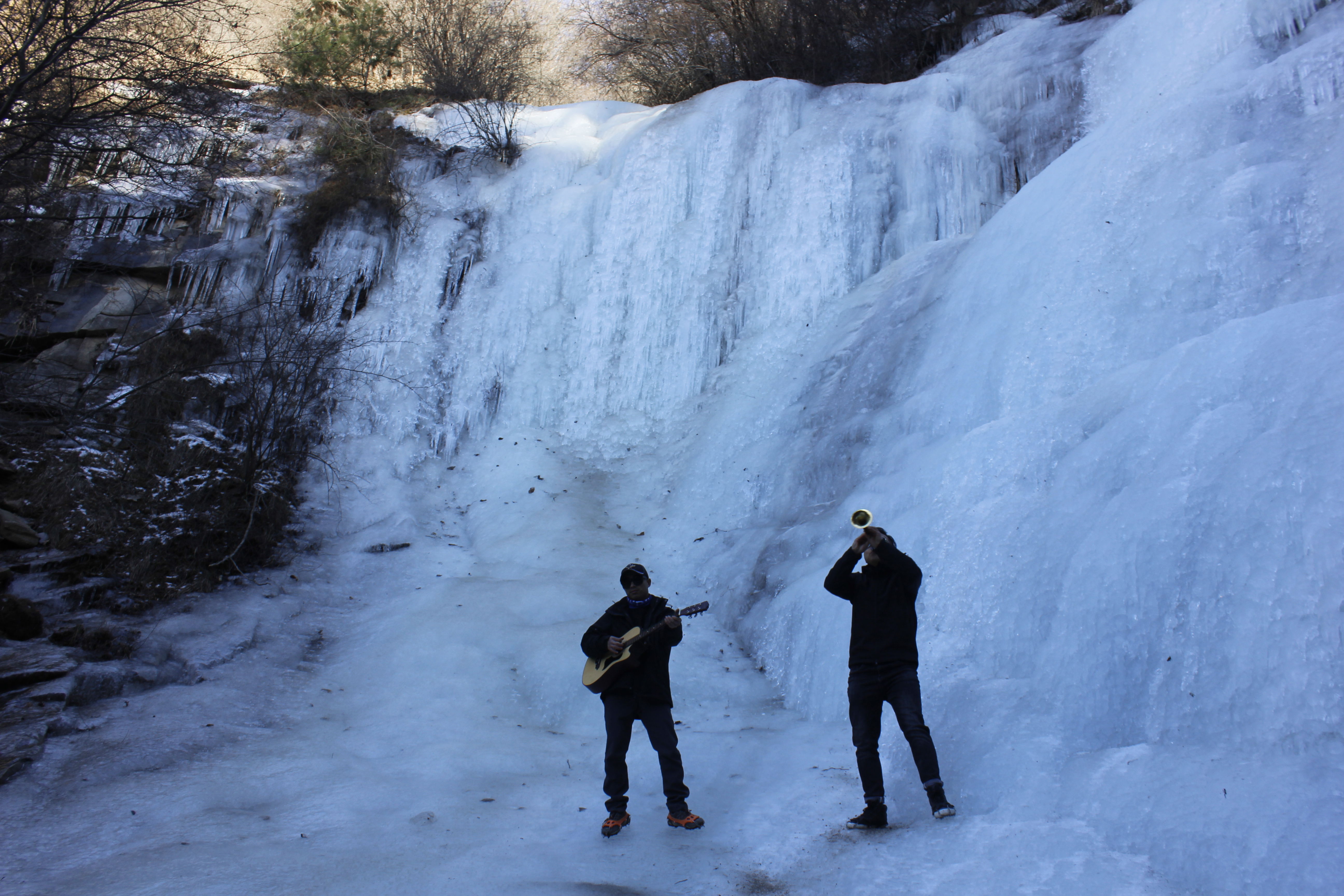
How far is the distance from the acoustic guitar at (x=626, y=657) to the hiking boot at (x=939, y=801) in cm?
120

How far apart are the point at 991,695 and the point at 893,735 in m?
0.51

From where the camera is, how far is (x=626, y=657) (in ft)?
13.1

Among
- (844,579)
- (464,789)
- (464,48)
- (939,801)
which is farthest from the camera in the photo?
(464,48)

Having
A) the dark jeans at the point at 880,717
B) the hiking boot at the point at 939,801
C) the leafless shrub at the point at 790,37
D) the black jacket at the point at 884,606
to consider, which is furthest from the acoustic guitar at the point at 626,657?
the leafless shrub at the point at 790,37

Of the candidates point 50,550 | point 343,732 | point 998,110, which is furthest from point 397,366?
point 998,110

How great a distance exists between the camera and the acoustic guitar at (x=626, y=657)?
4000mm

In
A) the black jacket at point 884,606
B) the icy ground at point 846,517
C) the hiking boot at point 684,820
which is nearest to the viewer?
the icy ground at point 846,517

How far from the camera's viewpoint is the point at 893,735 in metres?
4.25

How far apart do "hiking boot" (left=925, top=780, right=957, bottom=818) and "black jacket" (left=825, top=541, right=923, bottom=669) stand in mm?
478

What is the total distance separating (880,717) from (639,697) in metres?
1.10

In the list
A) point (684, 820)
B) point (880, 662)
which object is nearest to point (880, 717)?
point (880, 662)

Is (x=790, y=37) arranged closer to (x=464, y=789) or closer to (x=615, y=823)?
(x=464, y=789)

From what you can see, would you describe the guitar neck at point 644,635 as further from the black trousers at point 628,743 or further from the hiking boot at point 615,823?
the hiking boot at point 615,823

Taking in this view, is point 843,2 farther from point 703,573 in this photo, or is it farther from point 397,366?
point 703,573
